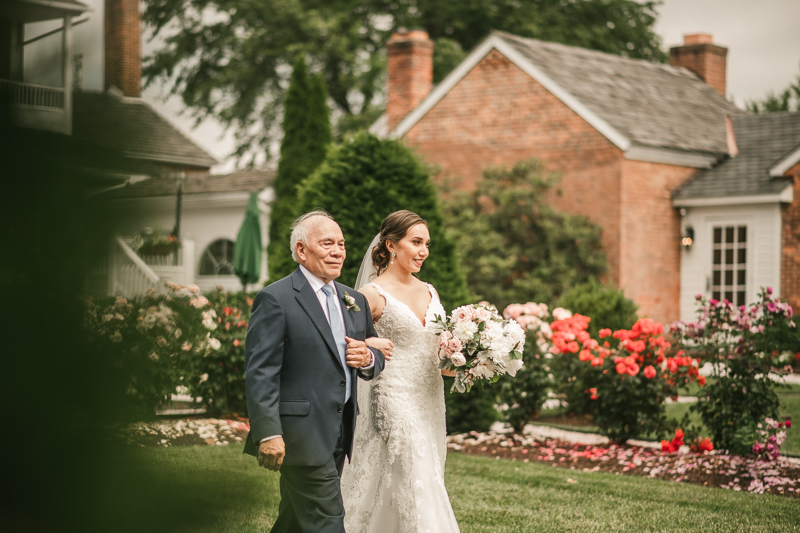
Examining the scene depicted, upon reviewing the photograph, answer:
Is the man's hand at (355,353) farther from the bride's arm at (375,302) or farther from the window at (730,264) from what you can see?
the window at (730,264)

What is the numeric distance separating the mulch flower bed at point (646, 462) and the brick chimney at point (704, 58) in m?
17.6

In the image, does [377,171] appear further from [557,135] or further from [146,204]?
[557,135]

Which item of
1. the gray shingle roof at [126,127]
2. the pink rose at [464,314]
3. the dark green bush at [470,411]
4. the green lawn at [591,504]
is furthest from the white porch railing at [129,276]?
the dark green bush at [470,411]

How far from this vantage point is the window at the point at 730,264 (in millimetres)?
16859

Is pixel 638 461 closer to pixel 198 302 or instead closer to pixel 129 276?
pixel 198 302

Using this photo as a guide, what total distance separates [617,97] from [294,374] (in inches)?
649

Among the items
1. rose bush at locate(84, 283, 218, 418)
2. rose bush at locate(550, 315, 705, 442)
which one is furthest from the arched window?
rose bush at locate(550, 315, 705, 442)

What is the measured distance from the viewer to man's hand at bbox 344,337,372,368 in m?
3.78

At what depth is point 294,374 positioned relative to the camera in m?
3.62

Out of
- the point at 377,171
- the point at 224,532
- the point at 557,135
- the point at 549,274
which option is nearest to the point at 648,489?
the point at 377,171

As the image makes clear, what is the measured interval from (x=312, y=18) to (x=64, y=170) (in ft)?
97.7

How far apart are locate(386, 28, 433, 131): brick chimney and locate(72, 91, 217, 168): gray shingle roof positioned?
66.7ft

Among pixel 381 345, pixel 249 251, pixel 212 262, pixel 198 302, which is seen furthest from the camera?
pixel 249 251

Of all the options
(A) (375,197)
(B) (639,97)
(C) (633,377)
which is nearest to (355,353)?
(A) (375,197)
